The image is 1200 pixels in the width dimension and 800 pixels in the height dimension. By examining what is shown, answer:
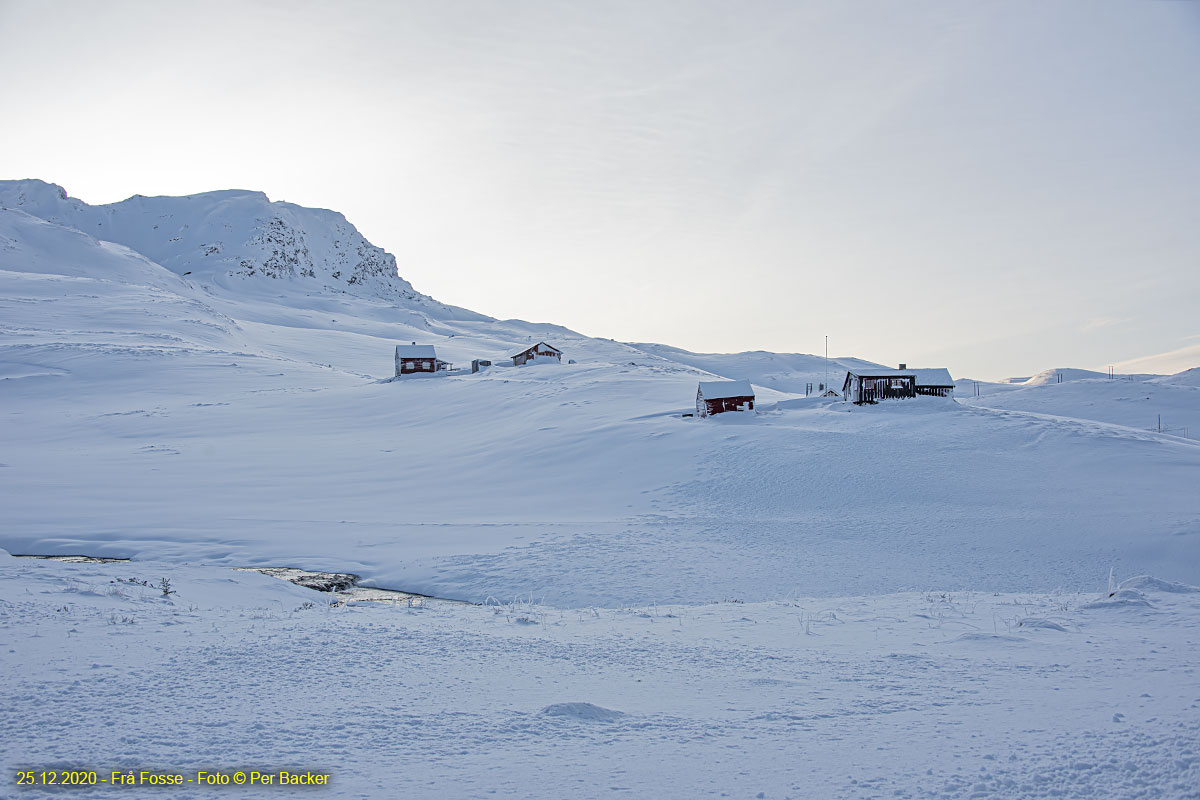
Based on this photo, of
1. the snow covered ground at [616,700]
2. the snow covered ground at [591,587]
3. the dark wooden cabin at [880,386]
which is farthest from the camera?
the dark wooden cabin at [880,386]

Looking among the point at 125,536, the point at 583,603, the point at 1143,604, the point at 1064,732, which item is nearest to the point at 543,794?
the point at 1064,732

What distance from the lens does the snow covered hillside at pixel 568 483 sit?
20.2 metres

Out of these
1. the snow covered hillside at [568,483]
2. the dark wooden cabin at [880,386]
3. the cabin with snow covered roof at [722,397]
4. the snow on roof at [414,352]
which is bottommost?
the snow covered hillside at [568,483]

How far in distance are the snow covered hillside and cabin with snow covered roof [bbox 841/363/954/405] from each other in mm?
2998

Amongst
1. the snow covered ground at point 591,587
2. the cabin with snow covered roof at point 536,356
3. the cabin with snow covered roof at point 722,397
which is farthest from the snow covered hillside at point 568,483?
the cabin with snow covered roof at point 536,356

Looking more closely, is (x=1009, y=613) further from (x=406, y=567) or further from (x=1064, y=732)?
(x=406, y=567)

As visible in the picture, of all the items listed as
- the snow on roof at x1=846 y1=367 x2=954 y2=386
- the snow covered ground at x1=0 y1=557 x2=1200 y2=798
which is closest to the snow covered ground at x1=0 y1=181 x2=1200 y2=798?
the snow covered ground at x1=0 y1=557 x2=1200 y2=798

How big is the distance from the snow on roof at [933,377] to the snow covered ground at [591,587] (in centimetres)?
753

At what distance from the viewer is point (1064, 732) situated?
625 centimetres

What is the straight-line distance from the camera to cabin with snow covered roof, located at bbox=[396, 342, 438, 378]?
68.1 metres

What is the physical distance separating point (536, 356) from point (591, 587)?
201 feet

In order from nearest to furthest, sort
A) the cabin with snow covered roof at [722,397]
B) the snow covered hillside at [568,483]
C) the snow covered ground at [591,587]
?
the snow covered ground at [591,587] → the snow covered hillside at [568,483] → the cabin with snow covered roof at [722,397]

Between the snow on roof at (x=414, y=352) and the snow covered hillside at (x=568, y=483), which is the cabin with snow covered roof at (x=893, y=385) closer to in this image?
the snow covered hillside at (x=568, y=483)

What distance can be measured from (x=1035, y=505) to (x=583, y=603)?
707 inches
